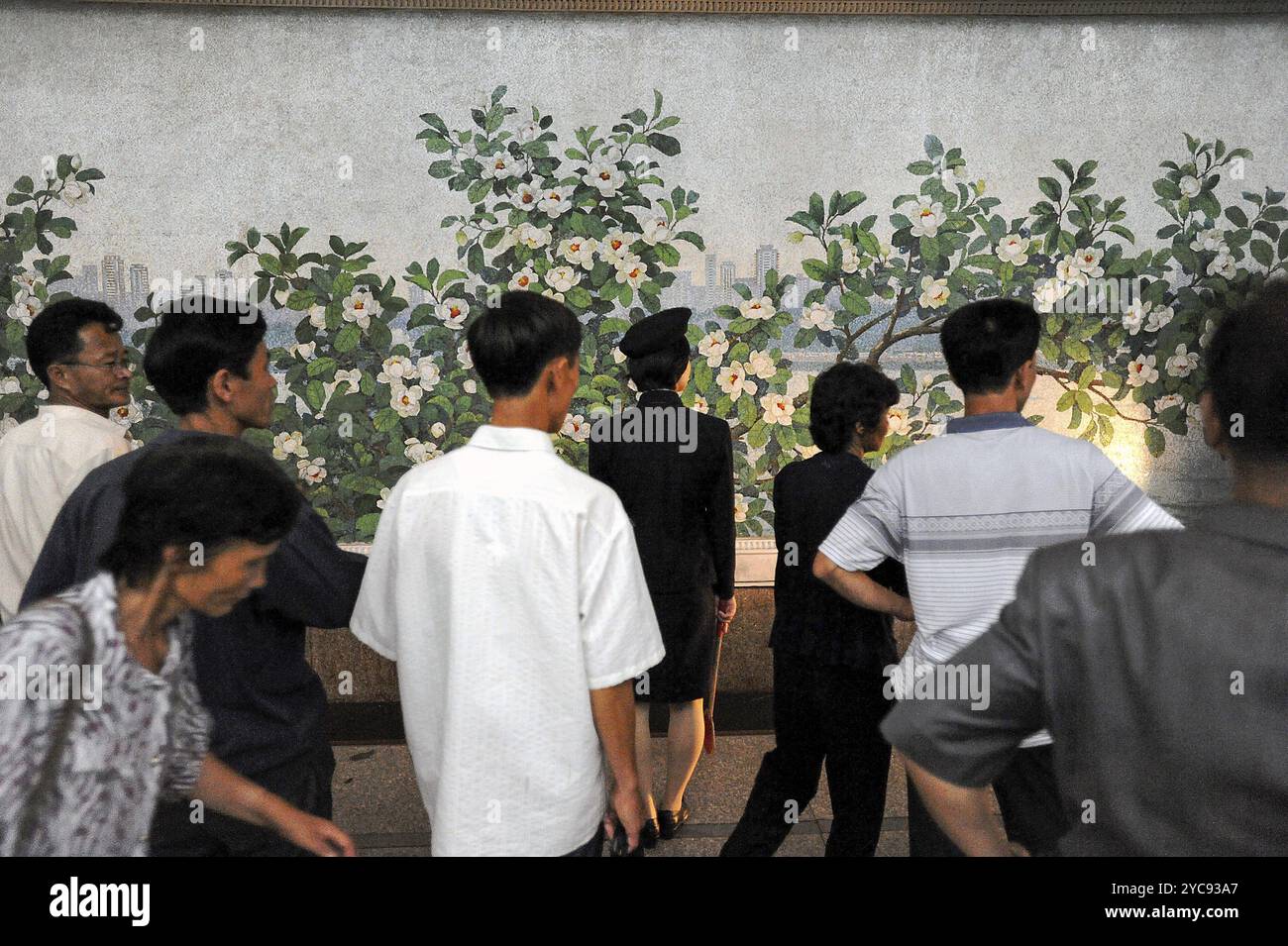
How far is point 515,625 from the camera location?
1.46 m

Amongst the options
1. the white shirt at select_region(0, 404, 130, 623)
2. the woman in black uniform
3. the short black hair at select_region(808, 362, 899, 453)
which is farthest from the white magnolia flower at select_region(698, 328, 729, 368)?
the white shirt at select_region(0, 404, 130, 623)

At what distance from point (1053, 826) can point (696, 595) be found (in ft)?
4.32

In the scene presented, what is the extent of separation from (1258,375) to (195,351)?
1617 millimetres

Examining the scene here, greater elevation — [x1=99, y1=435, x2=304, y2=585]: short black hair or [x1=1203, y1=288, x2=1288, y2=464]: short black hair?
[x1=1203, y1=288, x2=1288, y2=464]: short black hair

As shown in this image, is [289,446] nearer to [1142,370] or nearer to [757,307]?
[757,307]

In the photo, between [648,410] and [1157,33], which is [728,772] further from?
[1157,33]

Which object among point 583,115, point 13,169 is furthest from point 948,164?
point 13,169

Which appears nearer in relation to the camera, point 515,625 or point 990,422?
point 515,625

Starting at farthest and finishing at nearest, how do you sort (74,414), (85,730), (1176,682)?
(74,414), (85,730), (1176,682)

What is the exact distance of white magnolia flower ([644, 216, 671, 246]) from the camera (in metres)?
3.85

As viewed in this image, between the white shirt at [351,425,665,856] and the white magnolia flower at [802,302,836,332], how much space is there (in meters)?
2.58

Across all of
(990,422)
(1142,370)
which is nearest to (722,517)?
(990,422)

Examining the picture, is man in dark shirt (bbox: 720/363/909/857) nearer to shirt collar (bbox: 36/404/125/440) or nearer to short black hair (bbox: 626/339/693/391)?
short black hair (bbox: 626/339/693/391)

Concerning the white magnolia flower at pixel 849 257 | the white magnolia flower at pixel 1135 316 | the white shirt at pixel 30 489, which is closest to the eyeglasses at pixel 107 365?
the white shirt at pixel 30 489
